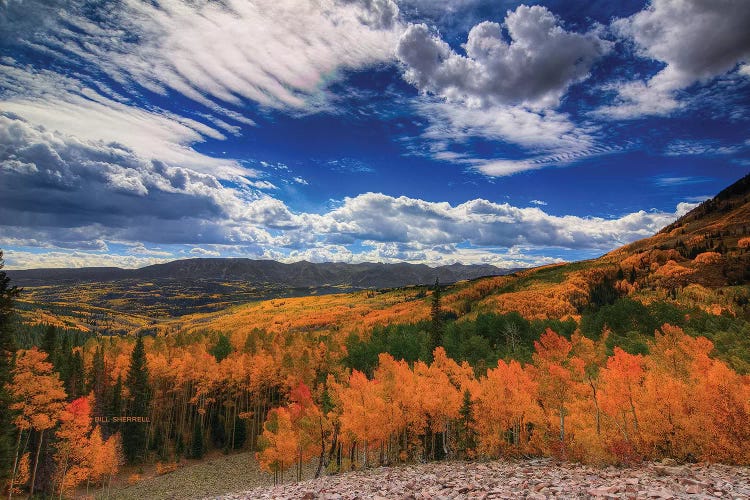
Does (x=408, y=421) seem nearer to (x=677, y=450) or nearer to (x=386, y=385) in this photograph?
(x=386, y=385)

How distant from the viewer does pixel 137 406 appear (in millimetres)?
86438

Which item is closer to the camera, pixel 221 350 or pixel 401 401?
pixel 401 401

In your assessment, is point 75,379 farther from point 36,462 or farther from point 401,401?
point 401,401

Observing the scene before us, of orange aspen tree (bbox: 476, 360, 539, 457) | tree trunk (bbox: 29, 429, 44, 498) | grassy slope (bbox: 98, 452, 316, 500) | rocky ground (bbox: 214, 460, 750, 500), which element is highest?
rocky ground (bbox: 214, 460, 750, 500)

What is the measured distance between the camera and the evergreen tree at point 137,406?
81188 millimetres

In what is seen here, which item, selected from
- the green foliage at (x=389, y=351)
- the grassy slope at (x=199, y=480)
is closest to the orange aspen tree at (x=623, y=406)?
the grassy slope at (x=199, y=480)

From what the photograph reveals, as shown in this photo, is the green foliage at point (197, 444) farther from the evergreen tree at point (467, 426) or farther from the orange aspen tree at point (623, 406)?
the orange aspen tree at point (623, 406)

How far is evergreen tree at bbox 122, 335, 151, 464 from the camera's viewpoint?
266ft

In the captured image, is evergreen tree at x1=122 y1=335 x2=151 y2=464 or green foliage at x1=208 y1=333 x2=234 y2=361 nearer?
evergreen tree at x1=122 y1=335 x2=151 y2=464

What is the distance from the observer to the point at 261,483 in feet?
218

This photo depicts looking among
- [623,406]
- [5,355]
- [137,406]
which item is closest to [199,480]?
[137,406]

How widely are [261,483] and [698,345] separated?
283ft

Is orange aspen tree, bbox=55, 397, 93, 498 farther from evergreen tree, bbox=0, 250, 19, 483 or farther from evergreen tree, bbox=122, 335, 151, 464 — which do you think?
evergreen tree, bbox=122, 335, 151, 464

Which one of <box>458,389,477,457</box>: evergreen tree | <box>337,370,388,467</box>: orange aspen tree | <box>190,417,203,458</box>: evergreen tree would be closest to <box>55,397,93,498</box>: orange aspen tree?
<box>190,417,203,458</box>: evergreen tree
